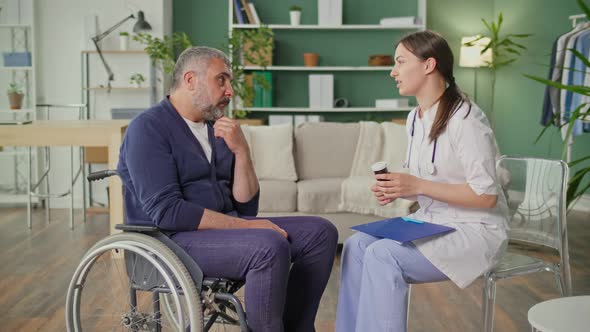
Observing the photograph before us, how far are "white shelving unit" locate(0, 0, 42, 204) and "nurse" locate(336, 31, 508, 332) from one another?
5.00 metres

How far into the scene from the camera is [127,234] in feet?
6.88

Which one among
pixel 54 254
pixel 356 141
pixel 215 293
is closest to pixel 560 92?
pixel 356 141

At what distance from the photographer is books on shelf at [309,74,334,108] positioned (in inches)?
276

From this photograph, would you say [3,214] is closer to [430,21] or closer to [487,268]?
[430,21]

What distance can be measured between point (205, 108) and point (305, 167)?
2.62m

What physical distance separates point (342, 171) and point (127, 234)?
2940 millimetres

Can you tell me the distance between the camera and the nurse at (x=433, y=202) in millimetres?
2086

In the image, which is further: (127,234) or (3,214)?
(3,214)

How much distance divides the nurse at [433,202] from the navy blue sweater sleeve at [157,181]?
0.54m

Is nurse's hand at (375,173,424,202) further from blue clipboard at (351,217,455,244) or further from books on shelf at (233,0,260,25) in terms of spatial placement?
books on shelf at (233,0,260,25)

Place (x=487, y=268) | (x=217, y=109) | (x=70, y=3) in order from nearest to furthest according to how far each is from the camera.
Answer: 1. (x=487, y=268)
2. (x=217, y=109)
3. (x=70, y=3)

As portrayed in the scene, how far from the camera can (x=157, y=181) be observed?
2.16 m

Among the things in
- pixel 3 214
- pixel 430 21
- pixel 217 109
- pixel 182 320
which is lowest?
pixel 3 214

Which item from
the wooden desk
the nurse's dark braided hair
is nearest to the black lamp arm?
the wooden desk
